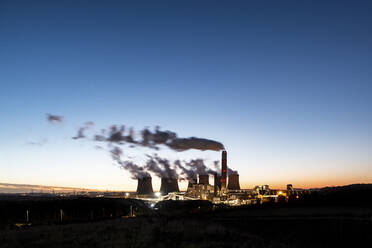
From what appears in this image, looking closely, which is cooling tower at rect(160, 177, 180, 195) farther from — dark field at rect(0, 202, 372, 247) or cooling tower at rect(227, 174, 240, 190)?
dark field at rect(0, 202, 372, 247)

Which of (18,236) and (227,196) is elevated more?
(18,236)

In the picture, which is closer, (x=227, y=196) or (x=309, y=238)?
(x=309, y=238)

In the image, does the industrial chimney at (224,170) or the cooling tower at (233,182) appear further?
the cooling tower at (233,182)

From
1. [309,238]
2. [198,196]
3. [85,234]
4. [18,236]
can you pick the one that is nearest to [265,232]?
[309,238]

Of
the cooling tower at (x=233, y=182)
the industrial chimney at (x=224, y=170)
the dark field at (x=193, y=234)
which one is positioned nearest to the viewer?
the dark field at (x=193, y=234)

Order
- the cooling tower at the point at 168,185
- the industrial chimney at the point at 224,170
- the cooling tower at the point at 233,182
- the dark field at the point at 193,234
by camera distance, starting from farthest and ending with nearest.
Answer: the cooling tower at the point at 168,185
the cooling tower at the point at 233,182
the industrial chimney at the point at 224,170
the dark field at the point at 193,234

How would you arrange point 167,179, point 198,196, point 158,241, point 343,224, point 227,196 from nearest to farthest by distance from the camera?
point 158,241 → point 343,224 → point 227,196 → point 198,196 → point 167,179

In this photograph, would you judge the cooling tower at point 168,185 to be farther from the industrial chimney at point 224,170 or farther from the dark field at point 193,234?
the dark field at point 193,234

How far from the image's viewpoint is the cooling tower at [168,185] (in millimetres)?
191375

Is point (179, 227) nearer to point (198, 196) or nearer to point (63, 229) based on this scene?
point (63, 229)

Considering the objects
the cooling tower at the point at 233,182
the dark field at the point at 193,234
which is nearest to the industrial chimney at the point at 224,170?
the cooling tower at the point at 233,182

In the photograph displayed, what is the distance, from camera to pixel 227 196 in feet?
528

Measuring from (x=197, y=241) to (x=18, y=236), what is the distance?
15.6 m

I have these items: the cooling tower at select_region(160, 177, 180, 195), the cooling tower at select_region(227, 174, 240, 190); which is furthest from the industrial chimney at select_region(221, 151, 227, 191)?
the cooling tower at select_region(160, 177, 180, 195)
